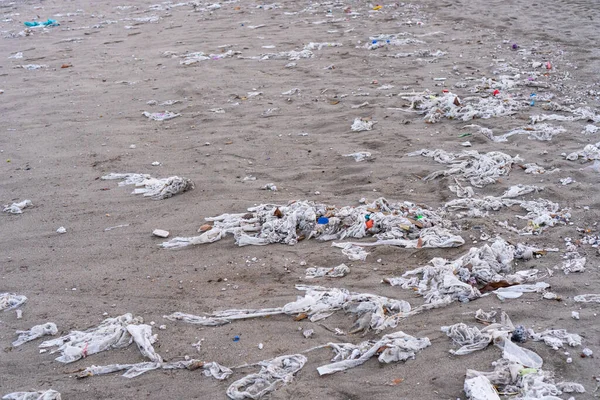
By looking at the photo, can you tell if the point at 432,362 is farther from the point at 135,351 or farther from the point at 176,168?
the point at 176,168

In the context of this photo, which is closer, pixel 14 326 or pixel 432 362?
pixel 432 362

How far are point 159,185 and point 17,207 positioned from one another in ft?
3.50

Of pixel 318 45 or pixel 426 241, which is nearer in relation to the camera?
pixel 426 241

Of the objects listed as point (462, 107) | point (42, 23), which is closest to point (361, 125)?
point (462, 107)

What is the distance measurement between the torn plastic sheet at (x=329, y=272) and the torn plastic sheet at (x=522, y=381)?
1039mm

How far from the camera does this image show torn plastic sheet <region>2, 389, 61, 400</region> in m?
2.42

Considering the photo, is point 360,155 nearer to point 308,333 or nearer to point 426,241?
point 426,241

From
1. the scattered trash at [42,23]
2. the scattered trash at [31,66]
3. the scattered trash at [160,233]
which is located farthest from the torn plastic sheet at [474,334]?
the scattered trash at [42,23]

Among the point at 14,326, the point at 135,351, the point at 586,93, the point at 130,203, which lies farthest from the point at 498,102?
the point at 14,326

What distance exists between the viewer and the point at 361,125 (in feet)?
17.2

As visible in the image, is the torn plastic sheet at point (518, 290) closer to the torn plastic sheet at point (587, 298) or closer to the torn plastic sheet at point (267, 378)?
the torn plastic sheet at point (587, 298)

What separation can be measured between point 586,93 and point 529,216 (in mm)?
2744

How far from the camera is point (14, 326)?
2928mm

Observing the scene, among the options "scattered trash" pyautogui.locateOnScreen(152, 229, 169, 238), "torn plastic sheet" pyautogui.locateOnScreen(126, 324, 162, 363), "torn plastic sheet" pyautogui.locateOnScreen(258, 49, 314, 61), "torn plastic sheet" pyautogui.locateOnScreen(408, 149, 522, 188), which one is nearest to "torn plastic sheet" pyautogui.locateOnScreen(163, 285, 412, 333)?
"torn plastic sheet" pyautogui.locateOnScreen(126, 324, 162, 363)
